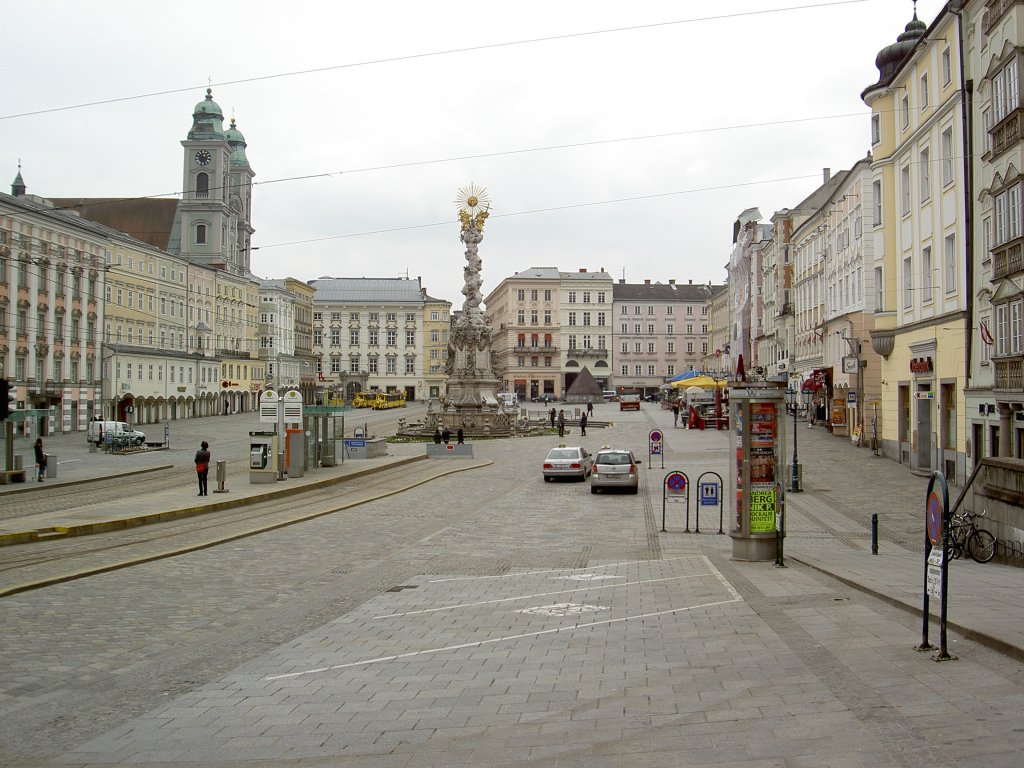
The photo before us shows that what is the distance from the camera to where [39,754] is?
665cm

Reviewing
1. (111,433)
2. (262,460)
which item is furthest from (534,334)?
(262,460)

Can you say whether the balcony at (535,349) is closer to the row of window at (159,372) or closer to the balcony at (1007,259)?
the row of window at (159,372)

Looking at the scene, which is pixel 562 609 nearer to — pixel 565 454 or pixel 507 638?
pixel 507 638

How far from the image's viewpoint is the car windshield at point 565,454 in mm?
32406

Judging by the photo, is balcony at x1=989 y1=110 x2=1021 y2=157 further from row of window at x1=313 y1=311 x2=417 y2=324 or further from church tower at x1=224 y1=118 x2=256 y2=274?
row of window at x1=313 y1=311 x2=417 y2=324

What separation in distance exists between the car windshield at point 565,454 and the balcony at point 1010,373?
1336 centimetres

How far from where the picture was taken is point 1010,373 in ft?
79.2

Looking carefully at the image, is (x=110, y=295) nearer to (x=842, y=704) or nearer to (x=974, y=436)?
(x=974, y=436)

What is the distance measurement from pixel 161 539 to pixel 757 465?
1152 centimetres

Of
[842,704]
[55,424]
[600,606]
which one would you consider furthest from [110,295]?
[842,704]

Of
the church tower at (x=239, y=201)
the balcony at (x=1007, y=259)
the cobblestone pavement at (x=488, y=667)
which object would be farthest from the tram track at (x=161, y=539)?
the church tower at (x=239, y=201)

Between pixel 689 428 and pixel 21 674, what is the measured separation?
5211 cm

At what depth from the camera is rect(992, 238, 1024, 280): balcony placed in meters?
23.7

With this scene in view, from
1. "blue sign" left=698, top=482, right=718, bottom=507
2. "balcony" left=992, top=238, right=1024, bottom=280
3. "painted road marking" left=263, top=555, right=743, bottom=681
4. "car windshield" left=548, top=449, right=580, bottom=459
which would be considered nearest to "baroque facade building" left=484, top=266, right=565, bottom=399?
"car windshield" left=548, top=449, right=580, bottom=459
